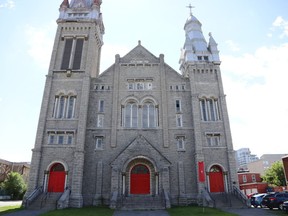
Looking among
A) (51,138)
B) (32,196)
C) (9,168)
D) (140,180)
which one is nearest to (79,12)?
(51,138)

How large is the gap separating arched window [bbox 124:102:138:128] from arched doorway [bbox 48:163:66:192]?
8.38 metres

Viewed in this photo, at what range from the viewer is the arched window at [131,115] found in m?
27.2

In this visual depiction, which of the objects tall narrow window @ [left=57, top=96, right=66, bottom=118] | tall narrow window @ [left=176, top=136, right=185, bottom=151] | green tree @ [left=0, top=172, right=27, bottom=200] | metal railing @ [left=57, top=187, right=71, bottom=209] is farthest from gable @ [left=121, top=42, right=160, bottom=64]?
green tree @ [left=0, top=172, right=27, bottom=200]

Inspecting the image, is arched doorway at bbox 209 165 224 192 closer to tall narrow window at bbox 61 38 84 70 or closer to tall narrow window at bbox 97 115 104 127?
tall narrow window at bbox 97 115 104 127

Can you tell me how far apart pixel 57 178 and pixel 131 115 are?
1045 cm

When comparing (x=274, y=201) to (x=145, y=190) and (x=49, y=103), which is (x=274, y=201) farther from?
(x=49, y=103)

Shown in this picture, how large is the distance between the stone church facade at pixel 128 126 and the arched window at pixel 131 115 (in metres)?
0.12

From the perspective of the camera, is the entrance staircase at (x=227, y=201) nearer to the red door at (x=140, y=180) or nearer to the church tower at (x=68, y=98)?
the red door at (x=140, y=180)

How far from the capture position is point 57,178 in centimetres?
2386

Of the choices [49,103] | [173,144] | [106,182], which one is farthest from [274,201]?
[49,103]

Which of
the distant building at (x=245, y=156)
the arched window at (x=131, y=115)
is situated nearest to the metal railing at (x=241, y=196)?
the arched window at (x=131, y=115)

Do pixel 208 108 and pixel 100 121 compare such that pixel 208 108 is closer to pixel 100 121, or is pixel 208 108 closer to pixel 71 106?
pixel 100 121

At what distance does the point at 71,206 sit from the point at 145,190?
7304mm

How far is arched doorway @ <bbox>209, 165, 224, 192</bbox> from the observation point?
970 inches
